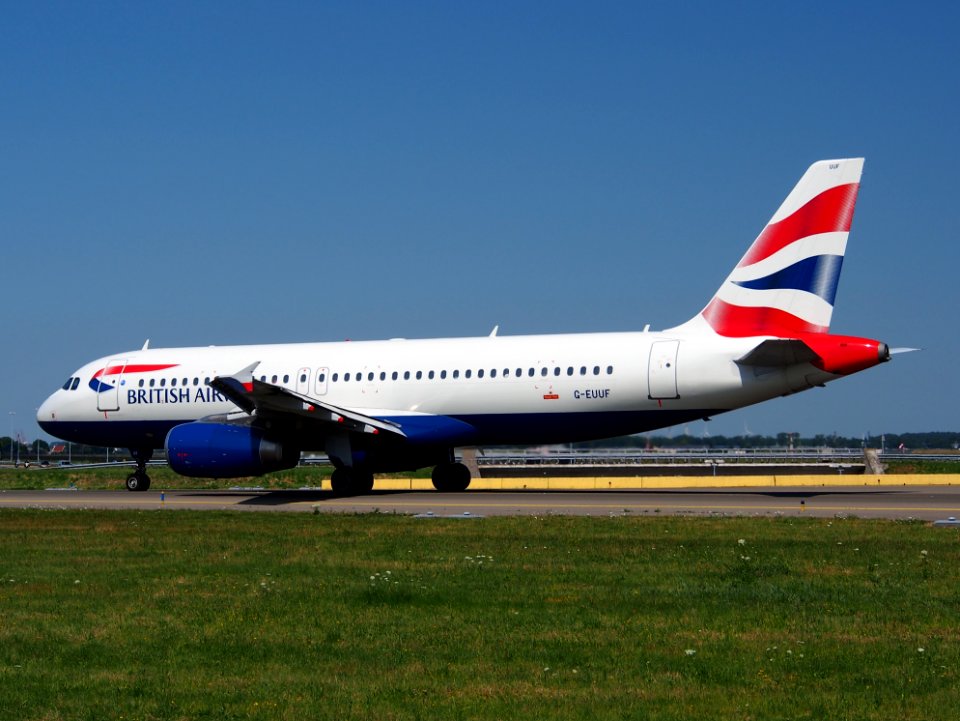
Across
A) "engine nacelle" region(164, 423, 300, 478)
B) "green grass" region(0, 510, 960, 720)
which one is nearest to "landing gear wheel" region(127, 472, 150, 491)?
"engine nacelle" region(164, 423, 300, 478)

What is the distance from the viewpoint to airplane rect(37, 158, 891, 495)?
27.7 m

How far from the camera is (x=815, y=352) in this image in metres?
26.8

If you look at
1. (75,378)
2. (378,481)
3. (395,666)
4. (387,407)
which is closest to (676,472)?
(378,481)

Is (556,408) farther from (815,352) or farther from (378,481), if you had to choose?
(378,481)

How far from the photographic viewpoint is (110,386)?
36.0 m

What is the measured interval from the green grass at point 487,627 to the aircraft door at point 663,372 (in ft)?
34.6

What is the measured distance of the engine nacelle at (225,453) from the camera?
95.3 ft

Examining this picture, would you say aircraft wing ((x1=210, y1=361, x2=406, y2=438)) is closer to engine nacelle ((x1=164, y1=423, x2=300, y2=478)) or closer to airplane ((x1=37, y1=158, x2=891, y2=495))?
airplane ((x1=37, y1=158, x2=891, y2=495))

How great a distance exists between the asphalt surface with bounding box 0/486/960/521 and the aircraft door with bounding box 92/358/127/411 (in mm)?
3112

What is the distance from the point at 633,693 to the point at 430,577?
19.3 ft

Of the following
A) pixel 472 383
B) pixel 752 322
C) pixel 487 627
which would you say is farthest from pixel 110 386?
pixel 487 627

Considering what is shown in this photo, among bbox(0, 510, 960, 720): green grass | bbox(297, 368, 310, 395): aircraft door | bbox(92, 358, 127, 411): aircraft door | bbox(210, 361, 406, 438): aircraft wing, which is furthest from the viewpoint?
bbox(92, 358, 127, 411): aircraft door

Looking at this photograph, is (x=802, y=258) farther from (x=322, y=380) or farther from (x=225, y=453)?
(x=225, y=453)

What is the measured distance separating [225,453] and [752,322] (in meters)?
13.1
